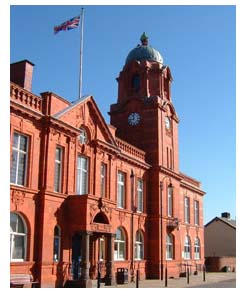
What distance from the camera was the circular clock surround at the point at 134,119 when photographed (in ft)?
129

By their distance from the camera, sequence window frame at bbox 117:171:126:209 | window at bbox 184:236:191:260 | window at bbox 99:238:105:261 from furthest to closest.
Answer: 1. window at bbox 184:236:191:260
2. window frame at bbox 117:171:126:209
3. window at bbox 99:238:105:261

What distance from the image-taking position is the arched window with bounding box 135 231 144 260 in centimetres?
3447

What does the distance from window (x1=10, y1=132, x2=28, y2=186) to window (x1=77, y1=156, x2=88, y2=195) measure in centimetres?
508

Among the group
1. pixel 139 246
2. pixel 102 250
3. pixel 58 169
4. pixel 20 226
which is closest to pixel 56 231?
pixel 20 226

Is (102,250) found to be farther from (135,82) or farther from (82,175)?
(135,82)

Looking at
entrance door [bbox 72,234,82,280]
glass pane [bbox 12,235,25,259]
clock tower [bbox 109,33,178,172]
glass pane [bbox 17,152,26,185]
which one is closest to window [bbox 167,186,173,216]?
clock tower [bbox 109,33,178,172]

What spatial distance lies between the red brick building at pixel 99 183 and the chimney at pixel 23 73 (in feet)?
0.20

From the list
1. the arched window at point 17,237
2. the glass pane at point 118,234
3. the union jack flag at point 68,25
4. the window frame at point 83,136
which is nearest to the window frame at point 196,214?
the glass pane at point 118,234

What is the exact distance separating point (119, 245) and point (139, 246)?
3.20m

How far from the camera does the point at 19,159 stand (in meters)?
23.1

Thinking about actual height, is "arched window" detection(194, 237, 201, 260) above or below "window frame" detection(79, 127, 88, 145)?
below

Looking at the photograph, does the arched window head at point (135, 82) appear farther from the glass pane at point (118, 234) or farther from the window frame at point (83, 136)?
the glass pane at point (118, 234)

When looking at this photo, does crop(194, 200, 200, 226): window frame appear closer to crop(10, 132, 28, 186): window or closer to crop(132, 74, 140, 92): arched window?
crop(132, 74, 140, 92): arched window
